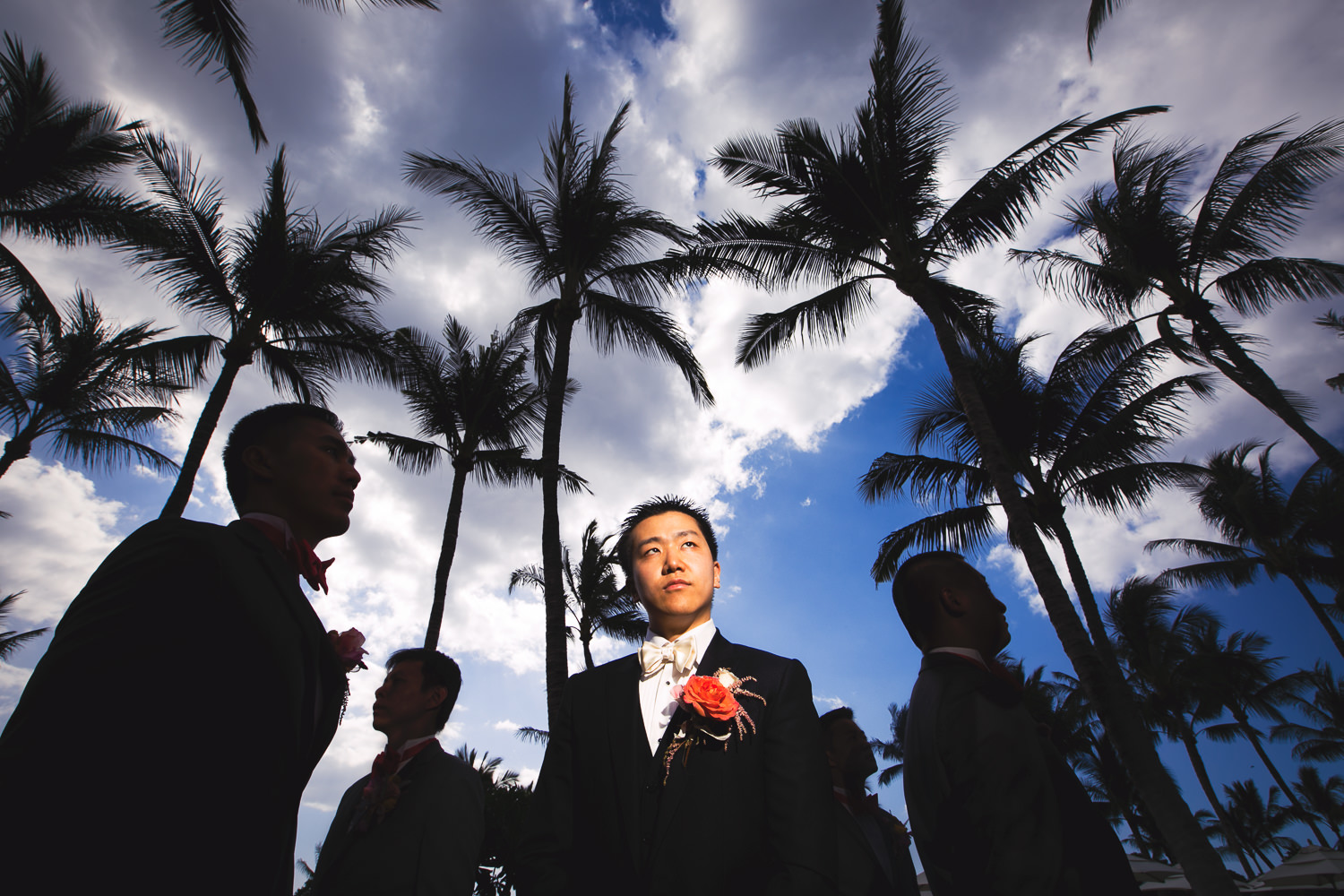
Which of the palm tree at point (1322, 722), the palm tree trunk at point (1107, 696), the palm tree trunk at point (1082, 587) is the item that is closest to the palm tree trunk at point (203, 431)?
the palm tree trunk at point (1107, 696)

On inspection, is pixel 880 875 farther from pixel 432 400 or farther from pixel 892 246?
pixel 432 400

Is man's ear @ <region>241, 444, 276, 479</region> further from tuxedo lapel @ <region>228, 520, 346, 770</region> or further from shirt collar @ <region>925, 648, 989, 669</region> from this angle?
shirt collar @ <region>925, 648, 989, 669</region>

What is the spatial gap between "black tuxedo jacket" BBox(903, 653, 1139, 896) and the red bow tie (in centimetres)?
226

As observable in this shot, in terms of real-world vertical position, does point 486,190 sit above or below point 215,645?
above

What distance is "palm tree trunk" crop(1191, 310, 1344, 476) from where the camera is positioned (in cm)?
998

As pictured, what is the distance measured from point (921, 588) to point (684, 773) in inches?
57.1

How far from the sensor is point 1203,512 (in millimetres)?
22297

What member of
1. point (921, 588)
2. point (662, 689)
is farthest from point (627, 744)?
point (921, 588)

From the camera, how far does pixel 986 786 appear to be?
2141mm

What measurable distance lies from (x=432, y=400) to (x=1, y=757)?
13.6 m

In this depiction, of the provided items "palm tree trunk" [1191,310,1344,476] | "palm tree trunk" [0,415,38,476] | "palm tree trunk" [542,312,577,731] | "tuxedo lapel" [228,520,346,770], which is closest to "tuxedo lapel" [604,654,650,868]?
"tuxedo lapel" [228,520,346,770]

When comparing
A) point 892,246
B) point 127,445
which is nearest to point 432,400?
point 127,445

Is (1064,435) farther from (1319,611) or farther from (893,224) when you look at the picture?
(1319,611)

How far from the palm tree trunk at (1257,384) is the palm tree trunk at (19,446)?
76.7 feet
